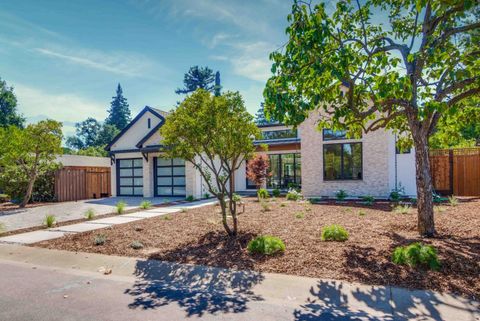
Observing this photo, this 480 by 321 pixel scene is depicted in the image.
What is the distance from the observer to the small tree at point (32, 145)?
14430 millimetres

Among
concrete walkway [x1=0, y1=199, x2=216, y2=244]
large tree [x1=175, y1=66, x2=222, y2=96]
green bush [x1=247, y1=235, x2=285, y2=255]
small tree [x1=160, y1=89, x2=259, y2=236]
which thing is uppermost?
large tree [x1=175, y1=66, x2=222, y2=96]

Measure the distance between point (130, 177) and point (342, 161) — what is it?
13.4 metres

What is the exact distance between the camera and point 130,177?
20359mm

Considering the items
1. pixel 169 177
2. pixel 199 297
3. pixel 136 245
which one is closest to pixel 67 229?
pixel 136 245

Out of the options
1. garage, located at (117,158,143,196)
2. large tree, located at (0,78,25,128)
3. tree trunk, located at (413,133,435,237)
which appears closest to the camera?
tree trunk, located at (413,133,435,237)

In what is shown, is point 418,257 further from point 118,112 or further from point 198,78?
point 118,112

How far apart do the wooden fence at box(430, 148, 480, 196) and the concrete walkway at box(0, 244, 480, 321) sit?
1350cm

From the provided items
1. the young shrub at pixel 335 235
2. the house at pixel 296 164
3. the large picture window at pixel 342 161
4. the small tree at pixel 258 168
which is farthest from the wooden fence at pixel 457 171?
the young shrub at pixel 335 235

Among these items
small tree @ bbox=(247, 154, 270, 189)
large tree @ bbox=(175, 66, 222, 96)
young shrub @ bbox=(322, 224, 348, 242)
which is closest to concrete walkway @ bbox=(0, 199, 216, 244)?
young shrub @ bbox=(322, 224, 348, 242)

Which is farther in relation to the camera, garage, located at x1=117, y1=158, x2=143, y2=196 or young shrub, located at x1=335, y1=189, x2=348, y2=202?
garage, located at x1=117, y1=158, x2=143, y2=196

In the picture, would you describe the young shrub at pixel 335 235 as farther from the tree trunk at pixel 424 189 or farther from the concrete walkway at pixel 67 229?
the concrete walkway at pixel 67 229

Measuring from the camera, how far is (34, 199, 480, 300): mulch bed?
15.2 feet

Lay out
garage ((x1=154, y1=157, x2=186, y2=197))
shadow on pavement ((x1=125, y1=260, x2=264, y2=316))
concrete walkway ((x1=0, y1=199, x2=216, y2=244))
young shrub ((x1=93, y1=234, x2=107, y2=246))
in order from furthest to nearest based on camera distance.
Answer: garage ((x1=154, y1=157, x2=186, y2=197)) < concrete walkway ((x1=0, y1=199, x2=216, y2=244)) < young shrub ((x1=93, y1=234, x2=107, y2=246)) < shadow on pavement ((x1=125, y1=260, x2=264, y2=316))

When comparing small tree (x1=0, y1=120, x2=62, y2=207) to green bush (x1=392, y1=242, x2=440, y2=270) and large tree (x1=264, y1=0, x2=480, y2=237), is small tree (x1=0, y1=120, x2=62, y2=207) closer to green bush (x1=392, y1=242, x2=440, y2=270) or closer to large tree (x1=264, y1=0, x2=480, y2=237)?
large tree (x1=264, y1=0, x2=480, y2=237)
